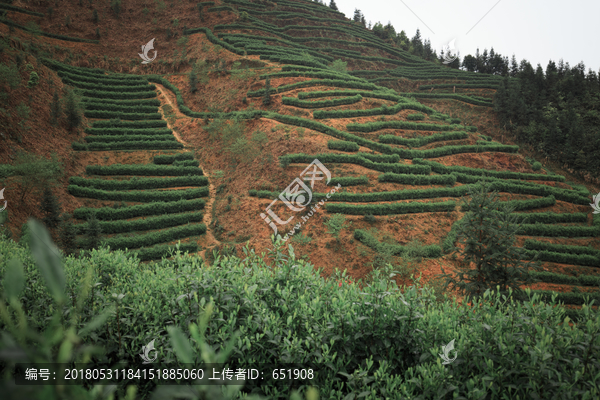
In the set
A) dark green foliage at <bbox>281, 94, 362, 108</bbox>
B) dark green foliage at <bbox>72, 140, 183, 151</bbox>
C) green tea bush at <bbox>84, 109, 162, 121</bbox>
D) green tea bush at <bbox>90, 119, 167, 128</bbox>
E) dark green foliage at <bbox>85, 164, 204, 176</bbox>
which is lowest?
dark green foliage at <bbox>85, 164, 204, 176</bbox>

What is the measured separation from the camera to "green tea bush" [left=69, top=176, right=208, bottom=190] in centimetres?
2092

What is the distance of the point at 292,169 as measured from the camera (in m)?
23.2

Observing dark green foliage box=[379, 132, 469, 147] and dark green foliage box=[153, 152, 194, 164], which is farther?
dark green foliage box=[379, 132, 469, 147]

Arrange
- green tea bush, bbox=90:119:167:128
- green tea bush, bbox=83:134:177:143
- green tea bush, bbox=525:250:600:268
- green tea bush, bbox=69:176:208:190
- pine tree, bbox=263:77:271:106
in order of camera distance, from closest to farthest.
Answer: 1. green tea bush, bbox=525:250:600:268
2. green tea bush, bbox=69:176:208:190
3. green tea bush, bbox=83:134:177:143
4. green tea bush, bbox=90:119:167:128
5. pine tree, bbox=263:77:271:106

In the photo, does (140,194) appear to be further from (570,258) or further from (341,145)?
(570,258)

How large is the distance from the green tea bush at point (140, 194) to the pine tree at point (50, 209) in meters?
3.94

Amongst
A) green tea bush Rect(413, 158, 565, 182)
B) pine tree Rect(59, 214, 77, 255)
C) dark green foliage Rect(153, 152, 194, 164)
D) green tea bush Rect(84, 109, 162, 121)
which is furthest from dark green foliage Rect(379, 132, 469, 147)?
pine tree Rect(59, 214, 77, 255)

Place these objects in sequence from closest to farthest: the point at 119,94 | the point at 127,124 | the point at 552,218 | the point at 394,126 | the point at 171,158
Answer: the point at 552,218
the point at 171,158
the point at 127,124
the point at 394,126
the point at 119,94

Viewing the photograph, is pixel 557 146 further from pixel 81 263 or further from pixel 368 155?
pixel 81 263

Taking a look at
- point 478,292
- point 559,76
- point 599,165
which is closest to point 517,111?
point 599,165

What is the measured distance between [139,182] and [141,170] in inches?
60.0

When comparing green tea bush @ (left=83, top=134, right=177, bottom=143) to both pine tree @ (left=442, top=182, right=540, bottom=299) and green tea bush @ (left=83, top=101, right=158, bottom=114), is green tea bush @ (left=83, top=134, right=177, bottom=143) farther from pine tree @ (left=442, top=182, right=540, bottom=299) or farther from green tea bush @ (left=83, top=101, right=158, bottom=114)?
pine tree @ (left=442, top=182, right=540, bottom=299)

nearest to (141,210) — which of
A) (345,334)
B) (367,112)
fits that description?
(345,334)

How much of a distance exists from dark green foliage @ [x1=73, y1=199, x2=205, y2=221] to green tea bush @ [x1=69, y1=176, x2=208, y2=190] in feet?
8.04
